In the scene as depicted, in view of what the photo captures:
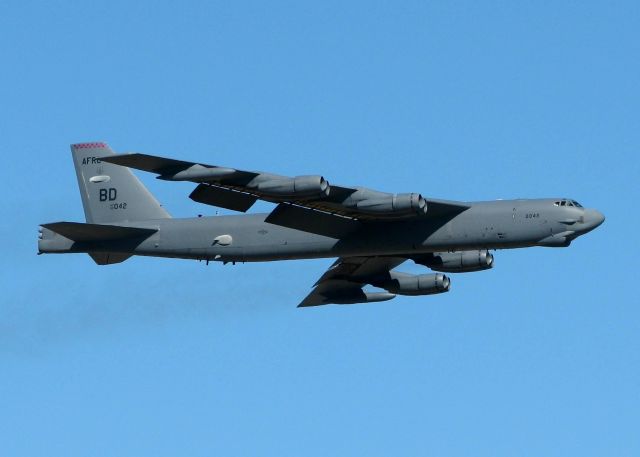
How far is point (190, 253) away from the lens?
50969 mm

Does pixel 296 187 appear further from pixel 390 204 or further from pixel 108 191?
pixel 108 191

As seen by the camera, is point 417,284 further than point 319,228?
Yes

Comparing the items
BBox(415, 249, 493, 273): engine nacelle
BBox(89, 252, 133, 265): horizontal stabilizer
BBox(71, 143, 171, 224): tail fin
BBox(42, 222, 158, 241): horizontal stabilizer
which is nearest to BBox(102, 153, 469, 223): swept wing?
BBox(415, 249, 493, 273): engine nacelle

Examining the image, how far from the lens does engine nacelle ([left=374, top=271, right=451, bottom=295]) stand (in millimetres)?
52728

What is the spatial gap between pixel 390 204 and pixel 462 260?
5698 mm

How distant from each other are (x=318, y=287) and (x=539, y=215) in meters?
9.71

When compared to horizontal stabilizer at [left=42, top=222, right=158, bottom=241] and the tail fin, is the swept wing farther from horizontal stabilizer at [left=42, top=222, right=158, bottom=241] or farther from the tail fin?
the tail fin

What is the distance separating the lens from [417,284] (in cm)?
5272

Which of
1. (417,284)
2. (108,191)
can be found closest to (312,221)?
(417,284)

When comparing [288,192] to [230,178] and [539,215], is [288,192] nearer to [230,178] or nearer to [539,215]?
[230,178]

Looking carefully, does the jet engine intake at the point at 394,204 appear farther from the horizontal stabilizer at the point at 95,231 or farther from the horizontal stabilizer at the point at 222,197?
the horizontal stabilizer at the point at 95,231

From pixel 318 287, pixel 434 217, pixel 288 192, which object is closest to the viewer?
pixel 288 192

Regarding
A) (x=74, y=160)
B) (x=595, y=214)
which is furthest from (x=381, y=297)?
(x=74, y=160)

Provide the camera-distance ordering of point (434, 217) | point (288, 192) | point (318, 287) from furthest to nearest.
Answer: point (318, 287), point (434, 217), point (288, 192)
